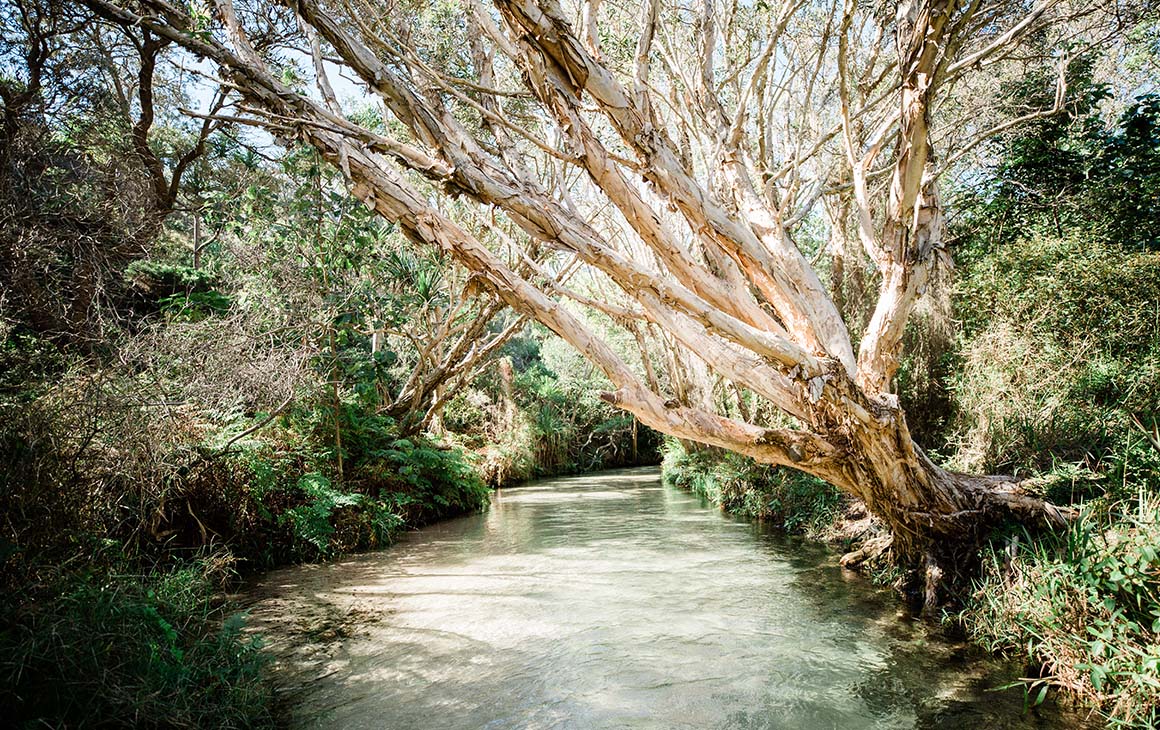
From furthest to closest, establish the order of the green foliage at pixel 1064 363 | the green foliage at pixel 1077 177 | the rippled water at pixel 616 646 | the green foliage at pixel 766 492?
the green foliage at pixel 766 492 → the green foliage at pixel 1077 177 → the green foliage at pixel 1064 363 → the rippled water at pixel 616 646

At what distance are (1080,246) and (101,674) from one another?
8.73m

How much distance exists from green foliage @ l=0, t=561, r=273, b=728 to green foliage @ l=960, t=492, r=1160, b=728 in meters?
4.66

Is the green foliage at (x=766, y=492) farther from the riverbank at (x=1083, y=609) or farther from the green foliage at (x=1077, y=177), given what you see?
the green foliage at (x=1077, y=177)

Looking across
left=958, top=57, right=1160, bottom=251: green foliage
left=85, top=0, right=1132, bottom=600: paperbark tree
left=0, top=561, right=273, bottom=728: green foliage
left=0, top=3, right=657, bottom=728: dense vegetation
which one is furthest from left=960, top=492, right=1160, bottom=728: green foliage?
left=0, top=561, right=273, bottom=728: green foliage

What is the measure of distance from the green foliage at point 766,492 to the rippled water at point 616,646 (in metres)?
0.77

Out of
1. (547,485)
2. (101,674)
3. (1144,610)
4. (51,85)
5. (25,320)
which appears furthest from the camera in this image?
(547,485)

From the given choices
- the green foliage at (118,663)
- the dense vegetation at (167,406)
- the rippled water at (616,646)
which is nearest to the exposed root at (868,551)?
the rippled water at (616,646)

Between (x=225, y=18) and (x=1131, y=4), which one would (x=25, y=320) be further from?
(x=1131, y=4)

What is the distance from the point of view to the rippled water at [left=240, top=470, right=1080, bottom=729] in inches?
142

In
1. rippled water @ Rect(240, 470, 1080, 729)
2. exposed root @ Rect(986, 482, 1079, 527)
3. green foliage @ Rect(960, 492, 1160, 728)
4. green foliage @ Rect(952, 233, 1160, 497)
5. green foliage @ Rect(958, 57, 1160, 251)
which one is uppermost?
green foliage @ Rect(958, 57, 1160, 251)

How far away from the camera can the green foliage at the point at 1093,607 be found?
3186mm

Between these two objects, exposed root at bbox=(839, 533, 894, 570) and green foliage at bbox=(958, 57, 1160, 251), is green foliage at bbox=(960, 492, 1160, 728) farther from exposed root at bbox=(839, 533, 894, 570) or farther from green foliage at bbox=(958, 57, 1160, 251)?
green foliage at bbox=(958, 57, 1160, 251)

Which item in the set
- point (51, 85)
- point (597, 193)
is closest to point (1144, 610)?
point (51, 85)

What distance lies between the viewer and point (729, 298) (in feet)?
18.4
